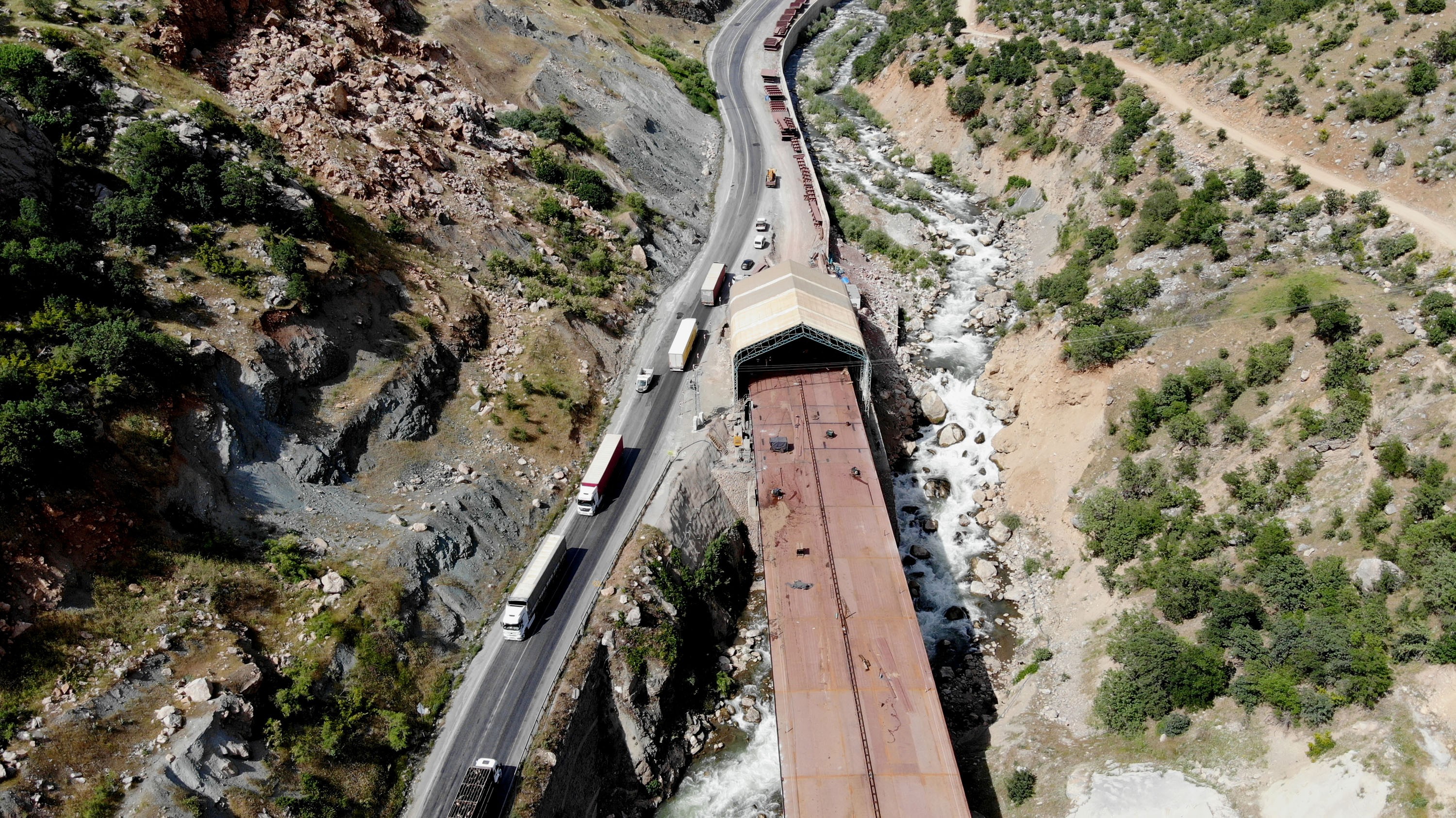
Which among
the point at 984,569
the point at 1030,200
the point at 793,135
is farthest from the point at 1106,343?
the point at 793,135

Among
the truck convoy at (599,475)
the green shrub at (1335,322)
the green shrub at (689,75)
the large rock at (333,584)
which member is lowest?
the large rock at (333,584)

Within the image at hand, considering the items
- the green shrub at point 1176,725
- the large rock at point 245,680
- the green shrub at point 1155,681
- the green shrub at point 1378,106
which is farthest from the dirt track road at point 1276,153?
the large rock at point 245,680

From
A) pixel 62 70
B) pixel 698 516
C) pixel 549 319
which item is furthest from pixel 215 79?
pixel 698 516

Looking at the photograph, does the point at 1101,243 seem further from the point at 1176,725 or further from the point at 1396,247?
the point at 1176,725

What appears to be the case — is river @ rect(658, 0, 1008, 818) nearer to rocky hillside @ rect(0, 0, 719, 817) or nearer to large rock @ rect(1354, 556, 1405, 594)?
rocky hillside @ rect(0, 0, 719, 817)

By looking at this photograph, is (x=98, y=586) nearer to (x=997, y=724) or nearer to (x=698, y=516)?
(x=698, y=516)

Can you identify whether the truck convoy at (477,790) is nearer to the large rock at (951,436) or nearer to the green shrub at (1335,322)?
the large rock at (951,436)

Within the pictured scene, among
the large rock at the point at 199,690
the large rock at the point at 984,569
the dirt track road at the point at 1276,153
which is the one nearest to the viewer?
the large rock at the point at 199,690
